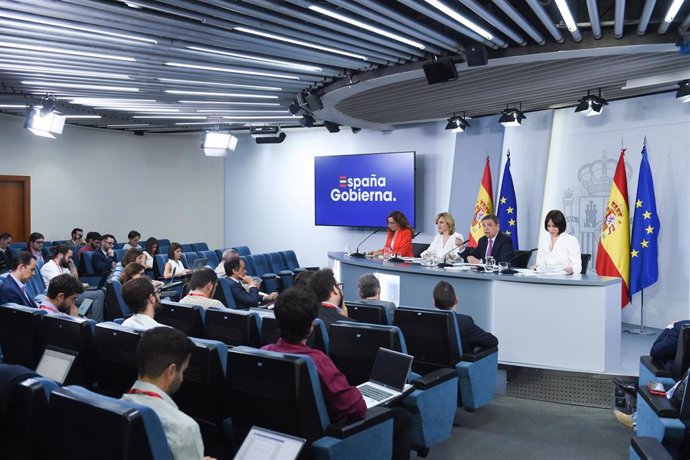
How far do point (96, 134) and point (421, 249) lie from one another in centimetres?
833

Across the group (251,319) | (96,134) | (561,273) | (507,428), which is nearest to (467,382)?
(507,428)

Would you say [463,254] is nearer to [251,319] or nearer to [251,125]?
[251,319]

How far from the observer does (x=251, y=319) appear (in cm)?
399

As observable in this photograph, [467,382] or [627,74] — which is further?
[627,74]

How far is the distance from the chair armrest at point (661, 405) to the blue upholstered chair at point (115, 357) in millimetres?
2722

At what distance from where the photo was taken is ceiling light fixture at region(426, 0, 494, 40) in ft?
Answer: 15.9

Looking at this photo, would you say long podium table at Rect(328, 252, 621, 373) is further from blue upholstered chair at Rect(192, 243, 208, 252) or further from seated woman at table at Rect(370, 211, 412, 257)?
blue upholstered chair at Rect(192, 243, 208, 252)

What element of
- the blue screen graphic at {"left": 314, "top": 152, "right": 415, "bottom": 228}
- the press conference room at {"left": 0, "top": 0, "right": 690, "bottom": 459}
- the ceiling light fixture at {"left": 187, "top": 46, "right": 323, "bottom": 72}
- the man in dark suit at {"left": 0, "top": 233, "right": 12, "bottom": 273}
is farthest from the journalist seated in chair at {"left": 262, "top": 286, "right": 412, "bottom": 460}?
the blue screen graphic at {"left": 314, "top": 152, "right": 415, "bottom": 228}

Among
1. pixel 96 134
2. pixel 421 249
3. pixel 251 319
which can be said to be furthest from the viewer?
pixel 96 134

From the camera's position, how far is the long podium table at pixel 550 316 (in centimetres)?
536

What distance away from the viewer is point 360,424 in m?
2.74

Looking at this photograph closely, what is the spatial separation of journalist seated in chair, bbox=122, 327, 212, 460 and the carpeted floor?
2194 mm

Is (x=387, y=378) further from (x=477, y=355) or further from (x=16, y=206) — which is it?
(x=16, y=206)

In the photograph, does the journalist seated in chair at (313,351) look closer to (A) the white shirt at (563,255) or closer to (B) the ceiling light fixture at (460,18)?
(B) the ceiling light fixture at (460,18)
